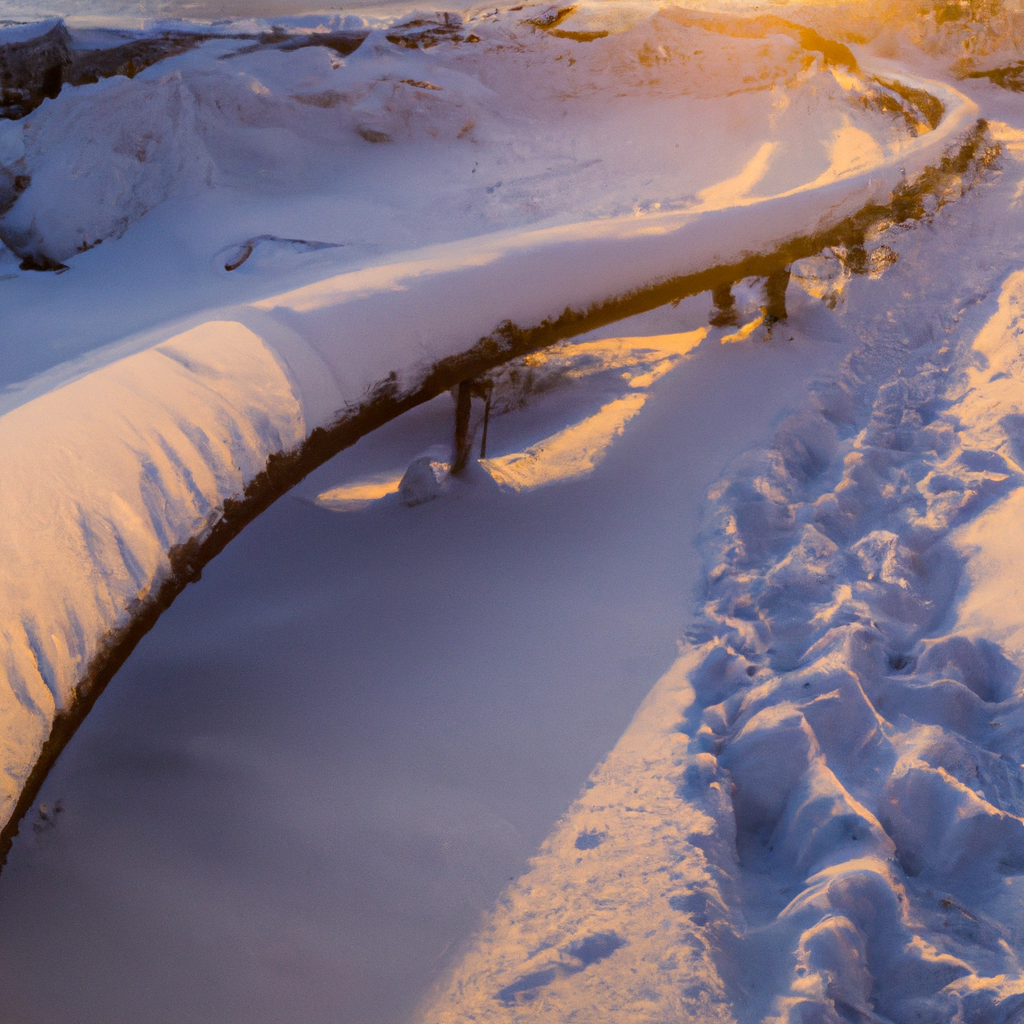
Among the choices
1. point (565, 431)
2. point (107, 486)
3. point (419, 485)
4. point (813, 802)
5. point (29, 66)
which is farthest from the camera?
point (29, 66)

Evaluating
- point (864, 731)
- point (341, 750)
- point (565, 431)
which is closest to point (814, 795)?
point (864, 731)

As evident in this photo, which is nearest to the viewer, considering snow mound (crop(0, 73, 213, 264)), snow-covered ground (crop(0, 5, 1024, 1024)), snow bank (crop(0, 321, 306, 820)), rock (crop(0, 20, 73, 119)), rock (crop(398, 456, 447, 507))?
snow bank (crop(0, 321, 306, 820))

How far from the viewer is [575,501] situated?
8.86 ft

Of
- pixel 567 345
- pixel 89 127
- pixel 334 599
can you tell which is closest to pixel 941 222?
pixel 567 345

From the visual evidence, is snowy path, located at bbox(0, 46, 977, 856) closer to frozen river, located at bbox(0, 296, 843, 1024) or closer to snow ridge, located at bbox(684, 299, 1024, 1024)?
frozen river, located at bbox(0, 296, 843, 1024)

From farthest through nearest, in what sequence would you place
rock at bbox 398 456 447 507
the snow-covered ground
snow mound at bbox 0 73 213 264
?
1. snow mound at bbox 0 73 213 264
2. rock at bbox 398 456 447 507
3. the snow-covered ground

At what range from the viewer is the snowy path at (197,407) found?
4.42 ft

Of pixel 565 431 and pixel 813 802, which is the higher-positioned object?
pixel 565 431

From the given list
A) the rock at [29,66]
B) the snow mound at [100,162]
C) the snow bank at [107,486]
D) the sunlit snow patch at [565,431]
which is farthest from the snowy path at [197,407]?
the rock at [29,66]

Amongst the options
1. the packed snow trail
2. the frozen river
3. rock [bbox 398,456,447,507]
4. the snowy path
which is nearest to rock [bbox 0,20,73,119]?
the snowy path

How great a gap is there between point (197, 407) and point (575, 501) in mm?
1332

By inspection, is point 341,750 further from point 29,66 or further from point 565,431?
point 29,66

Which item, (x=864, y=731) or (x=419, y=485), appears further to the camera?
(x=419, y=485)

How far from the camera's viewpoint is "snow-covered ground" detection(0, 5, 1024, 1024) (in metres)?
1.41
